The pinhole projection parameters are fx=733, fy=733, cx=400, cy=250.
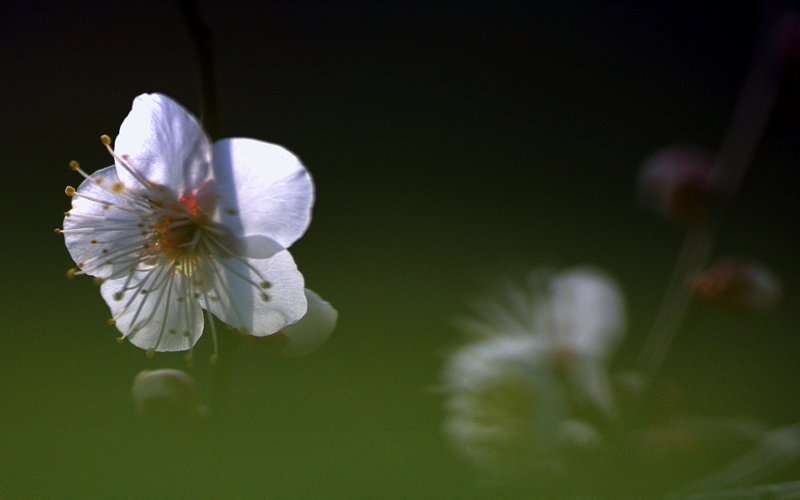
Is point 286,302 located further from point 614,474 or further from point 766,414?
point 766,414

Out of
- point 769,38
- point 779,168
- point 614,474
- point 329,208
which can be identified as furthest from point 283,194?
point 779,168

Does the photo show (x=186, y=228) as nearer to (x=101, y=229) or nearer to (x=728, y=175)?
(x=101, y=229)

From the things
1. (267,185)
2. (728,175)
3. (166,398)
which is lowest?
(166,398)

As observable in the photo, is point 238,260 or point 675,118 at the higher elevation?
point 675,118

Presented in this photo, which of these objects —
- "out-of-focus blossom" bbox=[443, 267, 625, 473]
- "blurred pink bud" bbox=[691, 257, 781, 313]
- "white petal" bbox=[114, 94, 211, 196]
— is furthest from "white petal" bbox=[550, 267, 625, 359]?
"white petal" bbox=[114, 94, 211, 196]

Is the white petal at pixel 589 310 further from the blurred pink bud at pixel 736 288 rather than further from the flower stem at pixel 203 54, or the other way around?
the flower stem at pixel 203 54

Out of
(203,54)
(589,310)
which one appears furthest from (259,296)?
(589,310)

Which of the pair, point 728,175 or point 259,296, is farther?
point 728,175
